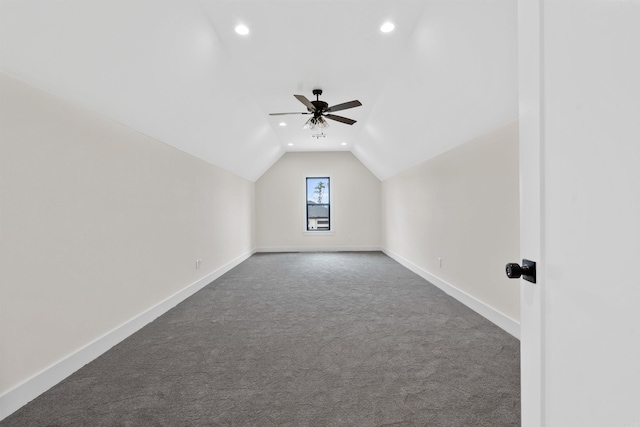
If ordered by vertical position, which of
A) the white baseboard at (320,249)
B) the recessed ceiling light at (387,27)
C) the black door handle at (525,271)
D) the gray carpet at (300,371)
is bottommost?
the gray carpet at (300,371)

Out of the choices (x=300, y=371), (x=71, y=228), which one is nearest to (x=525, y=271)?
(x=300, y=371)

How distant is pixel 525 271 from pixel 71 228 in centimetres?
256

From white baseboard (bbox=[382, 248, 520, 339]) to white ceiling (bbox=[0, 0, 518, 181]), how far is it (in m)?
1.71

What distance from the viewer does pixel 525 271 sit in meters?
0.81

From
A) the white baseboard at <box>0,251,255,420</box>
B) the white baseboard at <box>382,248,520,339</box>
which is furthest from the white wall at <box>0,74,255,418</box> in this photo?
the white baseboard at <box>382,248,520,339</box>

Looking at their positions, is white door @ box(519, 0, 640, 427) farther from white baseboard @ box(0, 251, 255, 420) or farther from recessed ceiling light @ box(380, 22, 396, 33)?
white baseboard @ box(0, 251, 255, 420)

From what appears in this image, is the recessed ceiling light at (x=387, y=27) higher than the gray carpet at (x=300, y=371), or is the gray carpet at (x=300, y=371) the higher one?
the recessed ceiling light at (x=387, y=27)

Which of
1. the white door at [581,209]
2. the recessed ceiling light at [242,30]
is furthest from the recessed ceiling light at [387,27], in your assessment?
the white door at [581,209]

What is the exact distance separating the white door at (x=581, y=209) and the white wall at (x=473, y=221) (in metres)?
2.03

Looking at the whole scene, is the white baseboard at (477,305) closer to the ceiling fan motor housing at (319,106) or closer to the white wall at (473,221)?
the white wall at (473,221)

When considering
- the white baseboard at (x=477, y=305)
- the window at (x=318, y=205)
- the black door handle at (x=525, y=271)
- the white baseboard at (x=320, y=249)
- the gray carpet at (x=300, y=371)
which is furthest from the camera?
the window at (x=318, y=205)

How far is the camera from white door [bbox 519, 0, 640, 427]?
526mm

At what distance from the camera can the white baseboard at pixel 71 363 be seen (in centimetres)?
167

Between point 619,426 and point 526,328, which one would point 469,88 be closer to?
point 526,328
